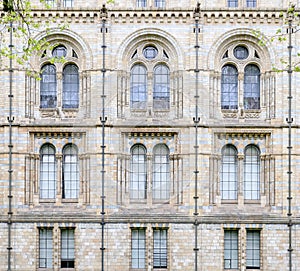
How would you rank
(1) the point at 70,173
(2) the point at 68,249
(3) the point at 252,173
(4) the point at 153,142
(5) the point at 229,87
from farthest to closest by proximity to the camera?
(5) the point at 229,87
(3) the point at 252,173
(1) the point at 70,173
(4) the point at 153,142
(2) the point at 68,249

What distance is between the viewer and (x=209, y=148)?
80.8ft

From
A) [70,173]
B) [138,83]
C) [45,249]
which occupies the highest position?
[138,83]

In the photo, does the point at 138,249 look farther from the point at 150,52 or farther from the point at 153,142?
the point at 150,52

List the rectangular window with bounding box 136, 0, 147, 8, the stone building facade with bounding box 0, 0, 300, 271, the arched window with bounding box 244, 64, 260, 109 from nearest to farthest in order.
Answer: the stone building facade with bounding box 0, 0, 300, 271, the rectangular window with bounding box 136, 0, 147, 8, the arched window with bounding box 244, 64, 260, 109

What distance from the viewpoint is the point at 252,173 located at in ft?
83.2

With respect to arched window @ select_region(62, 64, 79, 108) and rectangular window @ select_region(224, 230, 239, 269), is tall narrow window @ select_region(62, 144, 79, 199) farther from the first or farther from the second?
rectangular window @ select_region(224, 230, 239, 269)

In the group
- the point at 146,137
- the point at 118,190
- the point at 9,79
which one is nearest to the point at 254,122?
the point at 146,137

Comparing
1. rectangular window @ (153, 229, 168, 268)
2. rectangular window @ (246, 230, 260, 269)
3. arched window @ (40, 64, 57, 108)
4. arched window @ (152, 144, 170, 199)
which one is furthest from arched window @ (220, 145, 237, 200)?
arched window @ (40, 64, 57, 108)

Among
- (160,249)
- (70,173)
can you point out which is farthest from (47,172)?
(160,249)

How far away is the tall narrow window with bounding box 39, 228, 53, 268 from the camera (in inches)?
981

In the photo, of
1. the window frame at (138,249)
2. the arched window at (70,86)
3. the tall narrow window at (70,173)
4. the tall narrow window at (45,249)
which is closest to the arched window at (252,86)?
the window frame at (138,249)

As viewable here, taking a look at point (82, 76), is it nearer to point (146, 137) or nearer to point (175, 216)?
point (146, 137)

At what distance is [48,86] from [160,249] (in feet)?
31.2

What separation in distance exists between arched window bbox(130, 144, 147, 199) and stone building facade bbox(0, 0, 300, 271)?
0.05 meters
